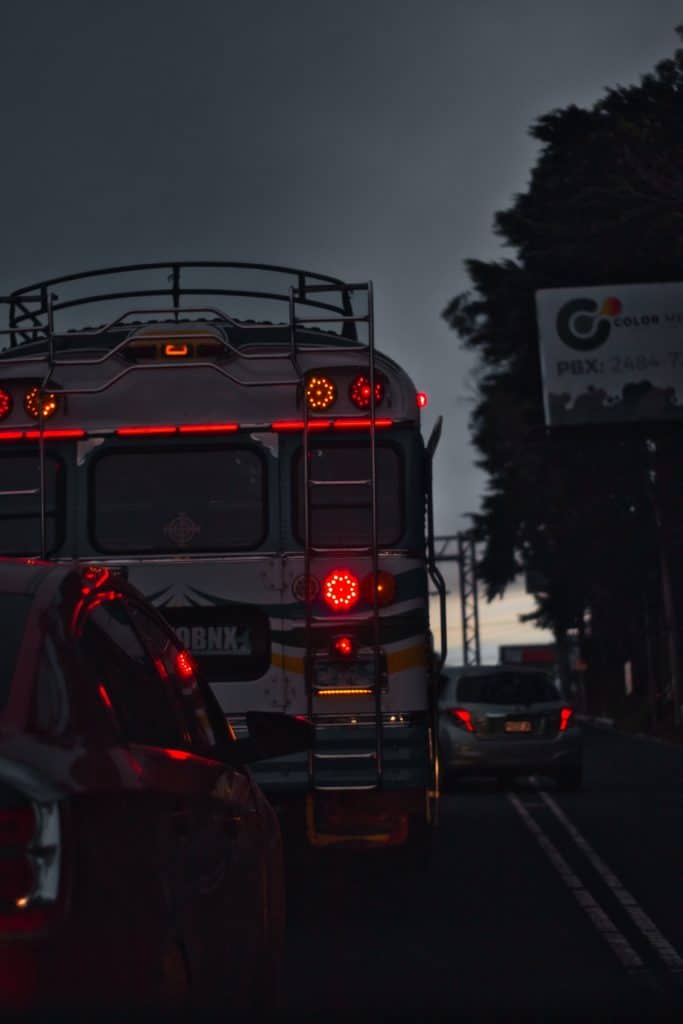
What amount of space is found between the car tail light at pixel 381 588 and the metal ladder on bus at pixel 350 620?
0.08 metres

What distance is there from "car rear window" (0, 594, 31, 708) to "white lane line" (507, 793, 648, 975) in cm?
540

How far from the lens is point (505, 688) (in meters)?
24.5

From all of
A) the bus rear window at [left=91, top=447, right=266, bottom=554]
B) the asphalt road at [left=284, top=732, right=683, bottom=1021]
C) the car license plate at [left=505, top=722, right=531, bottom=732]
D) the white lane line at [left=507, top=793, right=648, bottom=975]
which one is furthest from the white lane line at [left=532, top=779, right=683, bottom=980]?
the car license plate at [left=505, top=722, right=531, bottom=732]

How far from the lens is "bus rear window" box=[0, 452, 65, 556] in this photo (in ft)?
37.5

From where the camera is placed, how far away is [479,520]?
45.6m

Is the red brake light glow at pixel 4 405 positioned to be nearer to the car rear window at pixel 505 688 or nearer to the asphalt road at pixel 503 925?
the asphalt road at pixel 503 925

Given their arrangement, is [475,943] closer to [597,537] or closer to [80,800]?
[80,800]

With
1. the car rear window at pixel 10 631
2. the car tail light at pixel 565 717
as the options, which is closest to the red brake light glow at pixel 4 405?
the car rear window at pixel 10 631

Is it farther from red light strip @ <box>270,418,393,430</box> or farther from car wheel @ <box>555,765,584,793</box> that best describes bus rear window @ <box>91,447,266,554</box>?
car wheel @ <box>555,765,584,793</box>

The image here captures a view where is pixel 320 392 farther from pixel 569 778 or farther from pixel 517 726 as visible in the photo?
pixel 569 778

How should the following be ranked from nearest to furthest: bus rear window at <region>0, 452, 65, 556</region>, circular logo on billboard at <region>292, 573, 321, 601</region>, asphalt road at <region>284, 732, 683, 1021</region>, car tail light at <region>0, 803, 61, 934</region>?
car tail light at <region>0, 803, 61, 934</region> < asphalt road at <region>284, 732, 683, 1021</region> < circular logo on billboard at <region>292, 573, 321, 601</region> < bus rear window at <region>0, 452, 65, 556</region>

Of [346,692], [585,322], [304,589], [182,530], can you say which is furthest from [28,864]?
[585,322]

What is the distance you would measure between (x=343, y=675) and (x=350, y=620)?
311 millimetres

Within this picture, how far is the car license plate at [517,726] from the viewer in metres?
24.1
